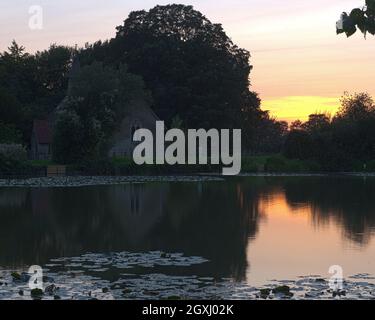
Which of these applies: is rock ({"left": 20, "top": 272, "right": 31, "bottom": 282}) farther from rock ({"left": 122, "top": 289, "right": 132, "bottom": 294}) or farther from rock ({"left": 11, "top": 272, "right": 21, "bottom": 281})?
rock ({"left": 122, "top": 289, "right": 132, "bottom": 294})

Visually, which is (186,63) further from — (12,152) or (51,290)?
(51,290)

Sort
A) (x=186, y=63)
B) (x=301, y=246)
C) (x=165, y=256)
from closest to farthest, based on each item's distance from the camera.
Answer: (x=165, y=256) < (x=301, y=246) < (x=186, y=63)

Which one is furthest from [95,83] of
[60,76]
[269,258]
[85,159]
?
[269,258]

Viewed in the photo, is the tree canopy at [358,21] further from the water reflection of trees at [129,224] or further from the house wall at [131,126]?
the house wall at [131,126]

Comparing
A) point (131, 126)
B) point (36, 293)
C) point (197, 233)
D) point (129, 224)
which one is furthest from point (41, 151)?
point (36, 293)

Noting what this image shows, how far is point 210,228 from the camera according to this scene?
27641 millimetres

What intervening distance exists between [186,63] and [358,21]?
81045mm

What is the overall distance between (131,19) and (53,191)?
5142 centimetres

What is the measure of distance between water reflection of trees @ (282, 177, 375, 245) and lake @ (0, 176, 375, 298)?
0.17 ft

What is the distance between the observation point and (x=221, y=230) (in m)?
27.0

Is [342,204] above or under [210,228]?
above

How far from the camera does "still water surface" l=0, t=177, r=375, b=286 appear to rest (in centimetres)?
1986

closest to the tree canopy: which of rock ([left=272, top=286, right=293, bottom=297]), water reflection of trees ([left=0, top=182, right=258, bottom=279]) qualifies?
rock ([left=272, top=286, right=293, bottom=297])
